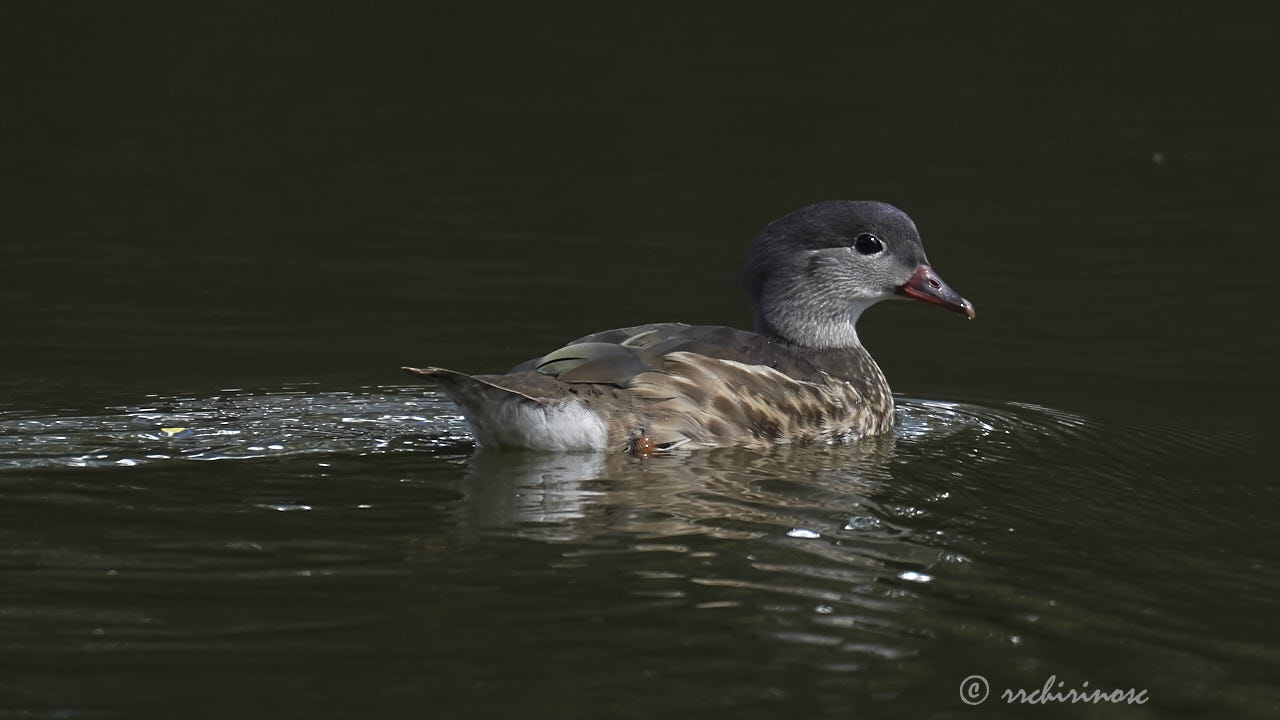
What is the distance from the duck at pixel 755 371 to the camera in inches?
312

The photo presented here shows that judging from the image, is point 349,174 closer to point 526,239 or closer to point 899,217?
point 526,239

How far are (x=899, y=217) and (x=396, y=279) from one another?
4.03m

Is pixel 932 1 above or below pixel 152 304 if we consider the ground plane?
above

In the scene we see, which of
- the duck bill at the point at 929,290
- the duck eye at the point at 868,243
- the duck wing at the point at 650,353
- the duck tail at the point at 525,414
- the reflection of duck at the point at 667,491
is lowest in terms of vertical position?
the reflection of duck at the point at 667,491

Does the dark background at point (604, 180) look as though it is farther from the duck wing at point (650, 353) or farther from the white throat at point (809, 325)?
the duck wing at point (650, 353)

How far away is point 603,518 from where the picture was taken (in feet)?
22.1

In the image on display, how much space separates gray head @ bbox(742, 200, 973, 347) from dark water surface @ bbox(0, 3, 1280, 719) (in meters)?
0.69

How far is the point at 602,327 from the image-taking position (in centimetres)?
1089

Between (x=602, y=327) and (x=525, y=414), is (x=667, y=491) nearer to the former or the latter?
(x=525, y=414)

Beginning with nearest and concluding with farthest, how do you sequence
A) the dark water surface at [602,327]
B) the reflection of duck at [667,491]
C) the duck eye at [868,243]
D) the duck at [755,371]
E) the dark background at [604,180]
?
the dark water surface at [602,327], the reflection of duck at [667,491], the duck at [755,371], the duck eye at [868,243], the dark background at [604,180]

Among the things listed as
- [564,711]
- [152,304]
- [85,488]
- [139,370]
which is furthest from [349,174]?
[564,711]

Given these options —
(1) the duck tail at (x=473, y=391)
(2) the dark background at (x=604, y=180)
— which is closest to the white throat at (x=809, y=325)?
(2) the dark background at (x=604, y=180)

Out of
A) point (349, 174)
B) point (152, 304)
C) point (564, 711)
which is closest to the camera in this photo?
point (564, 711)

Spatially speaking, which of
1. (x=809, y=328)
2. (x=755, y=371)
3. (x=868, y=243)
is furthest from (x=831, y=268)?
(x=755, y=371)
